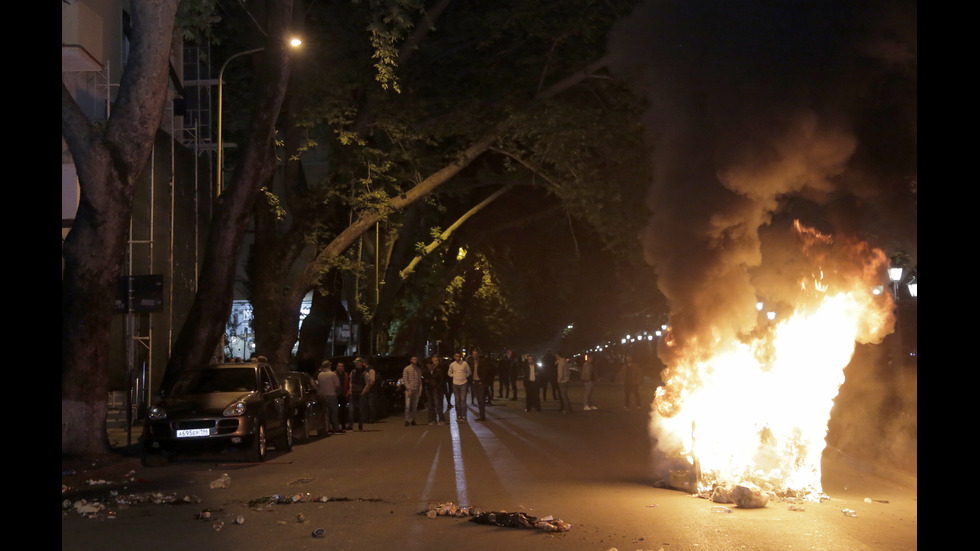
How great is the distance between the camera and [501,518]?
9.56 m

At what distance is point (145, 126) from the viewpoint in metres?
16.4

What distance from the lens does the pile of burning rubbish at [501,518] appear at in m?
9.26

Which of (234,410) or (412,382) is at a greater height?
(234,410)

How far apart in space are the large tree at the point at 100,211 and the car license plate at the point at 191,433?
4.88 feet

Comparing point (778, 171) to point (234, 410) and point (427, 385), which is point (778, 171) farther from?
point (427, 385)

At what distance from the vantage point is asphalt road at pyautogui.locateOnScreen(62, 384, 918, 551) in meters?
8.68

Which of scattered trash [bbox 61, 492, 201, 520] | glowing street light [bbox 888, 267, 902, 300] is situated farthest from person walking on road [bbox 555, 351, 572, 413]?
scattered trash [bbox 61, 492, 201, 520]

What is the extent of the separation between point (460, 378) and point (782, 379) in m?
15.0

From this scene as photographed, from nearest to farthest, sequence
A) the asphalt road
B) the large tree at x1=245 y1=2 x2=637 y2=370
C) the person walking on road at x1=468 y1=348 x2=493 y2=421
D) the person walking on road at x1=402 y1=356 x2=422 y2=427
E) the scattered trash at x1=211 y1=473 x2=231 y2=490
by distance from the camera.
A: the asphalt road < the scattered trash at x1=211 y1=473 x2=231 y2=490 < the large tree at x1=245 y1=2 x2=637 y2=370 < the person walking on road at x1=402 y1=356 x2=422 y2=427 < the person walking on road at x1=468 y1=348 x2=493 y2=421

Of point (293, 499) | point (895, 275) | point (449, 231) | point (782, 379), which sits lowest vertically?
point (293, 499)

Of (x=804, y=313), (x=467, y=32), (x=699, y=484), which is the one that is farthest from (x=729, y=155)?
(x=467, y=32)

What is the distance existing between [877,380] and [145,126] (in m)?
17.7

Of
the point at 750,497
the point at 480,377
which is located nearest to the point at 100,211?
the point at 750,497

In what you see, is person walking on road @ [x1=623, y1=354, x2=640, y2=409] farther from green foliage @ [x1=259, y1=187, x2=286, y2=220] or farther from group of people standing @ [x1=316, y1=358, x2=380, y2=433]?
green foliage @ [x1=259, y1=187, x2=286, y2=220]
